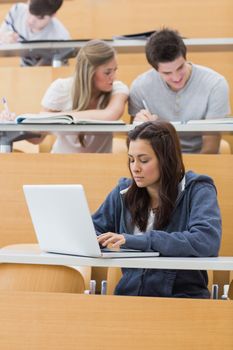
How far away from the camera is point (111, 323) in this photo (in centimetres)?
192

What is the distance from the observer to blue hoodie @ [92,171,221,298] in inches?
84.3

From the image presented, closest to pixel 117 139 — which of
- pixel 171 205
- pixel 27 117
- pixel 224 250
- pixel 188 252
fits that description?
pixel 27 117

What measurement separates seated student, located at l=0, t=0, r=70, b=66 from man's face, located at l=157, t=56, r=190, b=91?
1.10 meters

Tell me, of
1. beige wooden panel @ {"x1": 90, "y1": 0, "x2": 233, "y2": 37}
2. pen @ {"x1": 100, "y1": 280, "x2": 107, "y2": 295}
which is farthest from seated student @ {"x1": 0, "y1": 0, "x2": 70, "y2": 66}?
pen @ {"x1": 100, "y1": 280, "x2": 107, "y2": 295}

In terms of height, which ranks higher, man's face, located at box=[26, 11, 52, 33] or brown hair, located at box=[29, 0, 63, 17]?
brown hair, located at box=[29, 0, 63, 17]

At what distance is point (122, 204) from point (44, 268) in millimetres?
351

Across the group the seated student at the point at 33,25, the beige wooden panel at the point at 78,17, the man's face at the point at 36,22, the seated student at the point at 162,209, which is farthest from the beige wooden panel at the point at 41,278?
the beige wooden panel at the point at 78,17

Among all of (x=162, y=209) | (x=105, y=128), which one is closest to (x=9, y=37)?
(x=105, y=128)

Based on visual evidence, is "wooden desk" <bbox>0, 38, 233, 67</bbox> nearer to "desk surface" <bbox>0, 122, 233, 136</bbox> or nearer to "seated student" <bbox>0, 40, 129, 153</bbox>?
"seated student" <bbox>0, 40, 129, 153</bbox>

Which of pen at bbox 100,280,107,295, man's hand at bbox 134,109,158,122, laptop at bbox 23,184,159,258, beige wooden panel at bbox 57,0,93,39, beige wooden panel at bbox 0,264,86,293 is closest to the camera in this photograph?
laptop at bbox 23,184,159,258

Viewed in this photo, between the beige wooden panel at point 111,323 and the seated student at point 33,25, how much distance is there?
2.71 meters

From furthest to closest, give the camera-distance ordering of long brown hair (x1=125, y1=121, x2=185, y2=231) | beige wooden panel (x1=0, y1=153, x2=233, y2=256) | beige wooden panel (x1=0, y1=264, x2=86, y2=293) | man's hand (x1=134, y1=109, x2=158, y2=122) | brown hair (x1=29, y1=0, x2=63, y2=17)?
brown hair (x1=29, y1=0, x2=63, y2=17) → man's hand (x1=134, y1=109, x2=158, y2=122) → beige wooden panel (x1=0, y1=153, x2=233, y2=256) → long brown hair (x1=125, y1=121, x2=185, y2=231) → beige wooden panel (x1=0, y1=264, x2=86, y2=293)

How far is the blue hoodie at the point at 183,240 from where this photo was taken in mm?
2141

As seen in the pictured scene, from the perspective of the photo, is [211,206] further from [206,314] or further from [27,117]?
[27,117]
